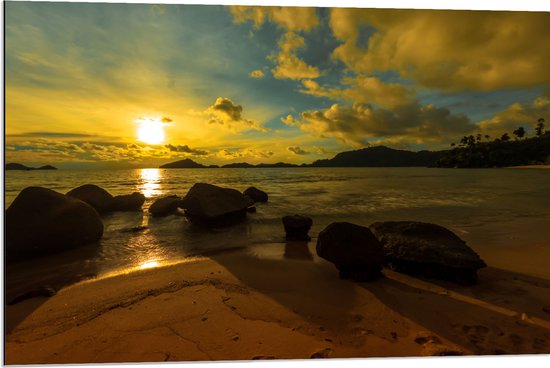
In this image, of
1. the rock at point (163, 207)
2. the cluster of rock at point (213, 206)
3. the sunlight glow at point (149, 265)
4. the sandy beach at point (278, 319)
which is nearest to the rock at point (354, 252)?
the sandy beach at point (278, 319)

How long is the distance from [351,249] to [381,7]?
3.99m

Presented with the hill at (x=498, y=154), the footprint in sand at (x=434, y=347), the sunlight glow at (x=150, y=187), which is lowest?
the sunlight glow at (x=150, y=187)

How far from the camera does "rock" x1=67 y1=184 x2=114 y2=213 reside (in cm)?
1225

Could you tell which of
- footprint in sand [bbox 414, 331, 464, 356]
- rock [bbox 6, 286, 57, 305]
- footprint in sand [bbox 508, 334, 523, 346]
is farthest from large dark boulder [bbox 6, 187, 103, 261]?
footprint in sand [bbox 508, 334, 523, 346]

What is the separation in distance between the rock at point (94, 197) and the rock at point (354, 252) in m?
11.9

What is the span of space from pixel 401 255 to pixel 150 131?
580 centimetres

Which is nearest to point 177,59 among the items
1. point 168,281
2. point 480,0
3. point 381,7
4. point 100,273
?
point 381,7

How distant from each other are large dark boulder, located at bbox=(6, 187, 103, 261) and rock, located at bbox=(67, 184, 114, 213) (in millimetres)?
5637

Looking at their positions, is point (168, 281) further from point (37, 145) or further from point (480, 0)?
A: point (480, 0)

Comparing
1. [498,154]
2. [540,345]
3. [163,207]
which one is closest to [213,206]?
[163,207]

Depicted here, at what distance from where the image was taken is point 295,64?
18.4 feet

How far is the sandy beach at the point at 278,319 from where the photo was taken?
9.21 feet

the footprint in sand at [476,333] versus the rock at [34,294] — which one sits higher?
the footprint in sand at [476,333]

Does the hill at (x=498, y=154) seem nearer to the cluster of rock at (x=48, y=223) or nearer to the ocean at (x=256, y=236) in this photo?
the ocean at (x=256, y=236)
